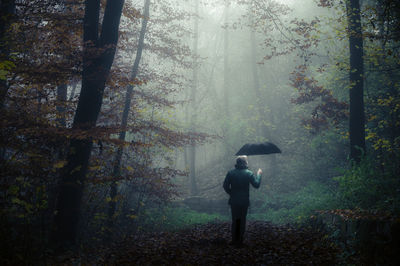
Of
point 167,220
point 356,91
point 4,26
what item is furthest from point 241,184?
point 4,26

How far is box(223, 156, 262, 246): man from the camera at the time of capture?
7832 mm

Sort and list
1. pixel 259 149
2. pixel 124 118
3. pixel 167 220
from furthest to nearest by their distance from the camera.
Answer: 1. pixel 167 220
2. pixel 124 118
3. pixel 259 149

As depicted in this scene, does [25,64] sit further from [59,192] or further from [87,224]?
[87,224]

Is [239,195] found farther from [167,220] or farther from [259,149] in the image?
[167,220]

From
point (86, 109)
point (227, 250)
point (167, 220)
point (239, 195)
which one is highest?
point (86, 109)

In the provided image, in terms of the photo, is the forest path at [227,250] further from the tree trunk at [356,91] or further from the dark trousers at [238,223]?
the tree trunk at [356,91]

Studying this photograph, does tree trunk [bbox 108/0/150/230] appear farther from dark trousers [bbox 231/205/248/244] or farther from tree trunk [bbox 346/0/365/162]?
tree trunk [bbox 346/0/365/162]

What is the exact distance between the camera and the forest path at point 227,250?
245 inches

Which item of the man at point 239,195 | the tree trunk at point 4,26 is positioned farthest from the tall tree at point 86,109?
the man at point 239,195

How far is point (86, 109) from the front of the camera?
7.88m

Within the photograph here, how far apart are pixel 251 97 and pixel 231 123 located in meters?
5.69

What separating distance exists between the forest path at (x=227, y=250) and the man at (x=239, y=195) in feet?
1.33

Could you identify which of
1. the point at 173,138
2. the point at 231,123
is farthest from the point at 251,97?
the point at 173,138

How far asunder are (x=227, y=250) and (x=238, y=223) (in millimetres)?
875
